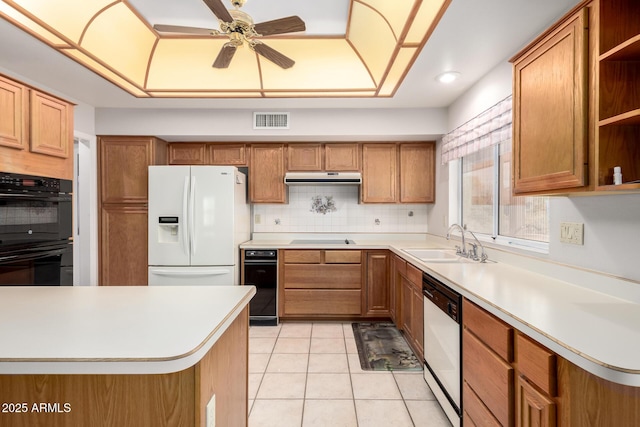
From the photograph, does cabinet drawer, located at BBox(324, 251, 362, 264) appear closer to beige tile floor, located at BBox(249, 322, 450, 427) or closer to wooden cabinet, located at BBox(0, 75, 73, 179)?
beige tile floor, located at BBox(249, 322, 450, 427)

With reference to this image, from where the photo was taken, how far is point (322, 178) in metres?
3.64

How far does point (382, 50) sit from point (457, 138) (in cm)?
113

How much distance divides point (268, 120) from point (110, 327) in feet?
9.37

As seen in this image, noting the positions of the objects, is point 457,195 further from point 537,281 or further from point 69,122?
point 69,122

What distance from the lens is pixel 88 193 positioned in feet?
11.3

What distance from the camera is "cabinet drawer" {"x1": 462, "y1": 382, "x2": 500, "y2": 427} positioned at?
4.45ft

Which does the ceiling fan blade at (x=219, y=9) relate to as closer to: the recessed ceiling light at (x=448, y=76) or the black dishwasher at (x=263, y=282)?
the recessed ceiling light at (x=448, y=76)

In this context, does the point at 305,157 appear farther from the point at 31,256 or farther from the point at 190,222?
the point at 31,256

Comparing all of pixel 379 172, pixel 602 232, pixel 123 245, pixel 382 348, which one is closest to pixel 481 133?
pixel 602 232

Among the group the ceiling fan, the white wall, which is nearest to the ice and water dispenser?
the ceiling fan

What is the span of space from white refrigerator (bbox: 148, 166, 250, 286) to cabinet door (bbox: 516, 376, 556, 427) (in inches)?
107

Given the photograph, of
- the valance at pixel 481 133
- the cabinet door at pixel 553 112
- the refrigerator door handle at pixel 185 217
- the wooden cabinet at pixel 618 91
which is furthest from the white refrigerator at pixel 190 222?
the wooden cabinet at pixel 618 91

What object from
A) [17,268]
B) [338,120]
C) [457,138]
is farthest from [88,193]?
[457,138]

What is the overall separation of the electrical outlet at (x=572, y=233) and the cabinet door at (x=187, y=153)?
3.50 meters
